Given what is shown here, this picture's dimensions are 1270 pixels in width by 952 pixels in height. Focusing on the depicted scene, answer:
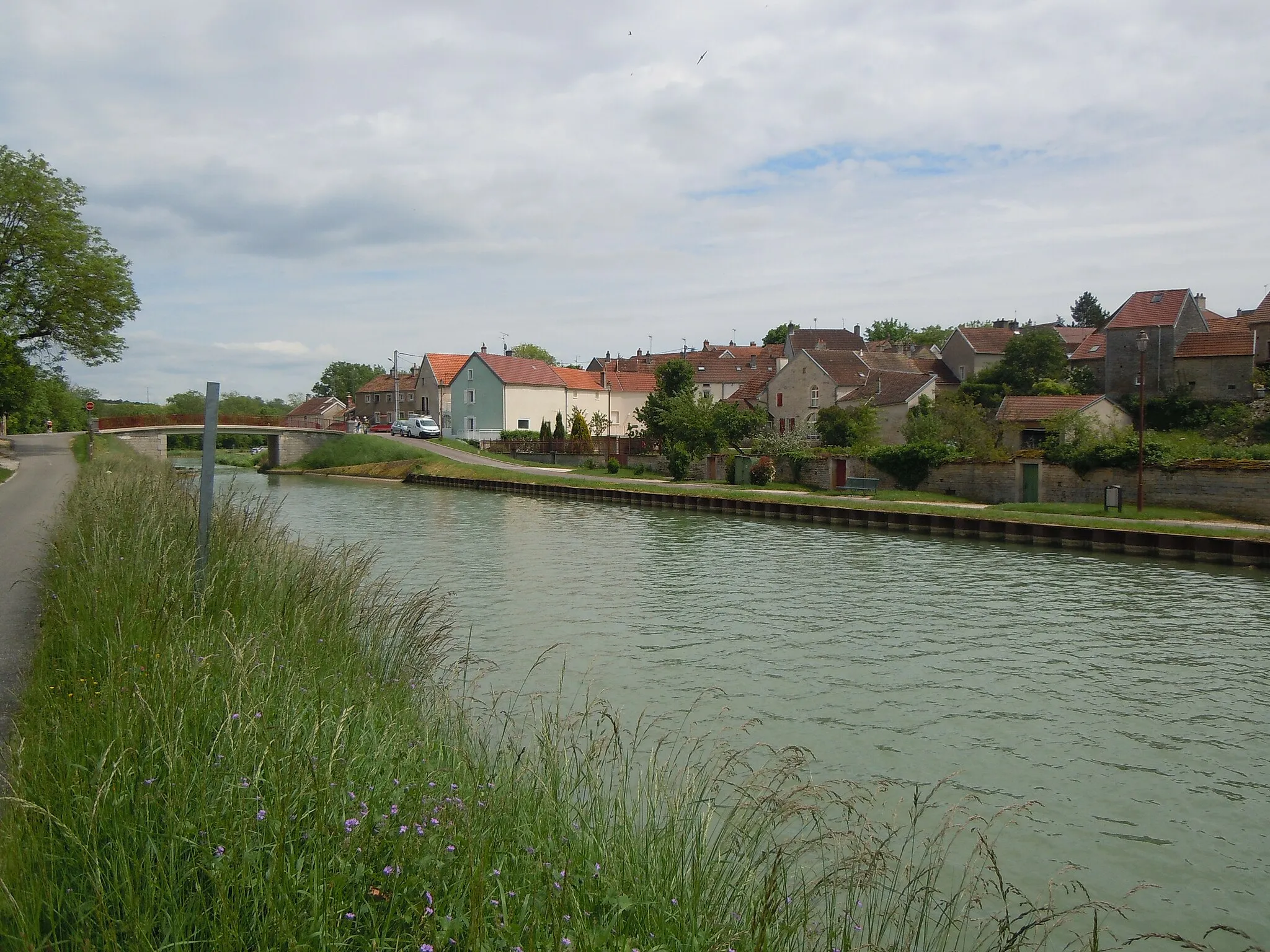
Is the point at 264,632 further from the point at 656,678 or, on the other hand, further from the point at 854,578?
the point at 854,578

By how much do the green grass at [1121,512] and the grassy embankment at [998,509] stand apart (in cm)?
2

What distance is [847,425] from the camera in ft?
203

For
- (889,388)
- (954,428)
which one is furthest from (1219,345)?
(954,428)

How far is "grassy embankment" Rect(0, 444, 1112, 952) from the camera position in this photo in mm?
3721

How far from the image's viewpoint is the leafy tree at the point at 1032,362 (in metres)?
78.4

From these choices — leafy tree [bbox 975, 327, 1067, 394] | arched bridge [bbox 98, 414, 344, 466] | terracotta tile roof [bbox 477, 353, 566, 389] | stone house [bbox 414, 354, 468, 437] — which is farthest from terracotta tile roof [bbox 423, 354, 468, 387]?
leafy tree [bbox 975, 327, 1067, 394]

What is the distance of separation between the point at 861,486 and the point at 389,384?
7986 cm

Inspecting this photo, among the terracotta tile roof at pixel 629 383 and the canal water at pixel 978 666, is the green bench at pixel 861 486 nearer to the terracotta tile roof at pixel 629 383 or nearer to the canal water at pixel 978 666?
the canal water at pixel 978 666

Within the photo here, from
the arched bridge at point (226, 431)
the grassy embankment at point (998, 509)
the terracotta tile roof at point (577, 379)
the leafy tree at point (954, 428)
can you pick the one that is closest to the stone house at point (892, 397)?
the leafy tree at point (954, 428)

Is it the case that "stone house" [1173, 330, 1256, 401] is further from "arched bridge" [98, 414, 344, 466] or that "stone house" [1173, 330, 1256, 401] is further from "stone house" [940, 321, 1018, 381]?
"arched bridge" [98, 414, 344, 466]

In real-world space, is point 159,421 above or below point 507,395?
below

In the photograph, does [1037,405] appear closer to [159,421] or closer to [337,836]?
[159,421]

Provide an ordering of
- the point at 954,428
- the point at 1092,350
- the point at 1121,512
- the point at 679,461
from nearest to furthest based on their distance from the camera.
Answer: the point at 1121,512 < the point at 954,428 < the point at 679,461 < the point at 1092,350

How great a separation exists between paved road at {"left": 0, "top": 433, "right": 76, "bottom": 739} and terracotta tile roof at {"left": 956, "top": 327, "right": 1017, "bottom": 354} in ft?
252
